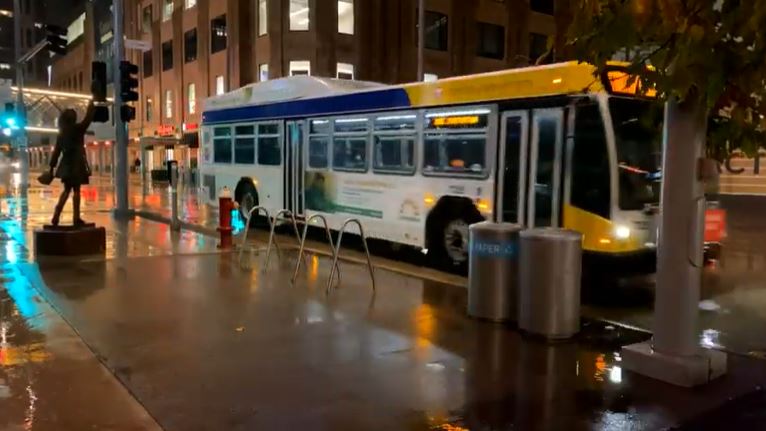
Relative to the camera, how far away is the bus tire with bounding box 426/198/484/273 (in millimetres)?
11242

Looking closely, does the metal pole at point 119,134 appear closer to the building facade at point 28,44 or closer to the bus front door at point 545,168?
the bus front door at point 545,168

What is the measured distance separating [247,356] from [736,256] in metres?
10.9

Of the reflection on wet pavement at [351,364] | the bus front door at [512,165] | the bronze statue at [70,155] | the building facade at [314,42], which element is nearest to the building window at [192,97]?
the building facade at [314,42]

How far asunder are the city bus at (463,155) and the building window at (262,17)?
2465 centimetres

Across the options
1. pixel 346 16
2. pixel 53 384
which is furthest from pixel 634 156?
pixel 346 16

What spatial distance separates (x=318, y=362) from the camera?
20.7 feet

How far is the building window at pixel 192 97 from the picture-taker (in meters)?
47.0

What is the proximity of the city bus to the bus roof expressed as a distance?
0.02 metres

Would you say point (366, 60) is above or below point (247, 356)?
above

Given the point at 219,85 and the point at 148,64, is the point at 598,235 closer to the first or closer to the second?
the point at 219,85

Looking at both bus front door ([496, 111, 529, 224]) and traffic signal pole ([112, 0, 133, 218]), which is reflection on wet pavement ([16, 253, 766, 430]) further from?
traffic signal pole ([112, 0, 133, 218])

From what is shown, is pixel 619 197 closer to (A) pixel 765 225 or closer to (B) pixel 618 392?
(B) pixel 618 392

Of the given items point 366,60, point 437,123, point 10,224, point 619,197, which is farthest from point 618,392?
point 366,60

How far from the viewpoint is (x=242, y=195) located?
1792cm
